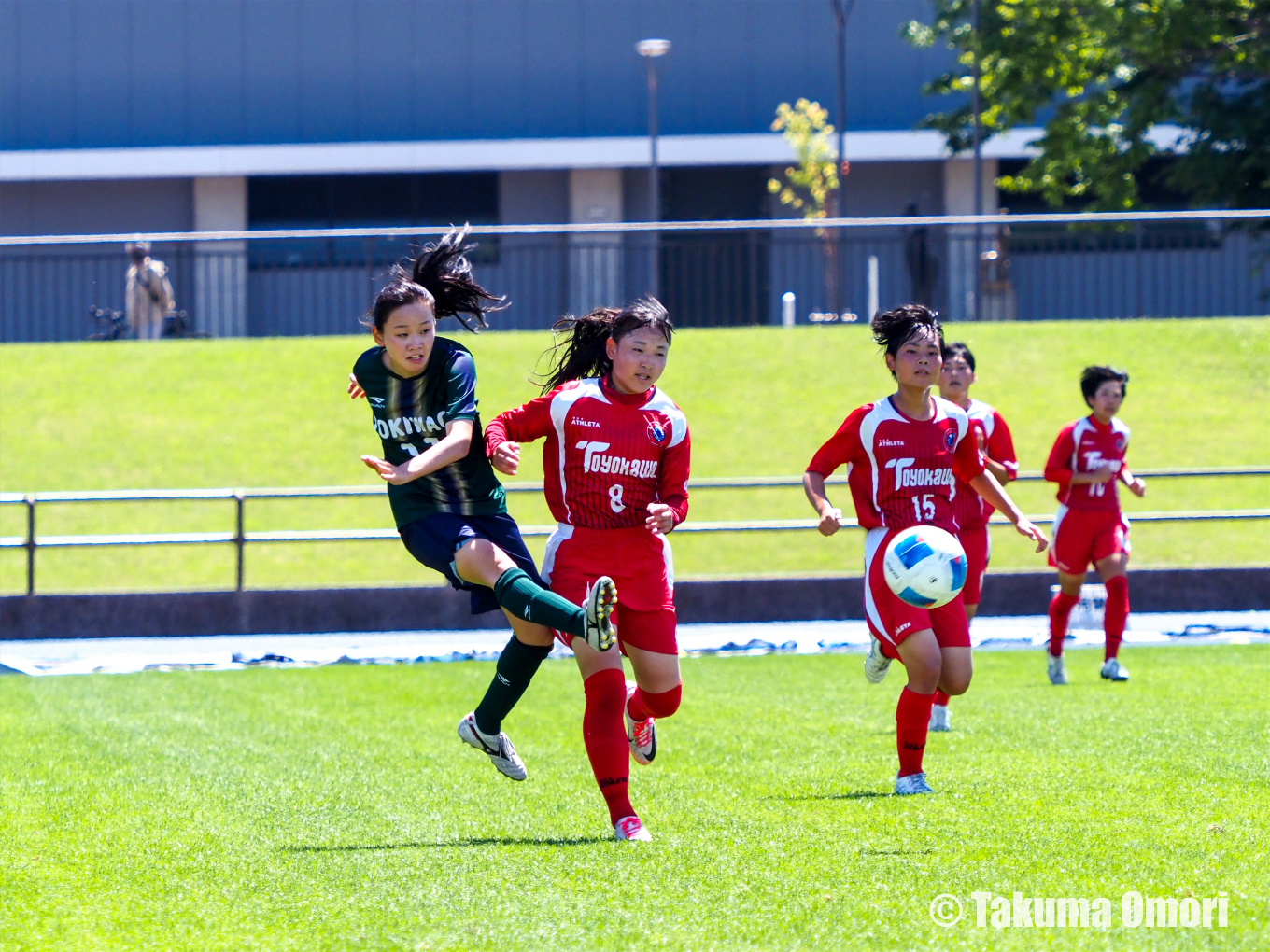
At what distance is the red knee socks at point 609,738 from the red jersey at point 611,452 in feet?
1.97

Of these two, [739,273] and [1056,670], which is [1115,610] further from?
[739,273]

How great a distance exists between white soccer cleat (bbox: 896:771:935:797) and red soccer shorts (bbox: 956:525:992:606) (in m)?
2.12

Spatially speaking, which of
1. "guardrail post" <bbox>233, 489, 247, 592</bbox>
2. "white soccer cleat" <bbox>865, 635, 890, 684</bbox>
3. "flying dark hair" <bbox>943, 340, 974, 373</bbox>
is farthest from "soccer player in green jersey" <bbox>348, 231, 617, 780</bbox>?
"guardrail post" <bbox>233, 489, 247, 592</bbox>

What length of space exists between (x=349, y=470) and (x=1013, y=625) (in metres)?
7.53

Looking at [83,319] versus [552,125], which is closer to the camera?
[83,319]

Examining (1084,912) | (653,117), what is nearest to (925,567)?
(1084,912)

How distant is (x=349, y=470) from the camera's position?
Answer: 17359mm

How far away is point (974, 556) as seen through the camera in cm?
852

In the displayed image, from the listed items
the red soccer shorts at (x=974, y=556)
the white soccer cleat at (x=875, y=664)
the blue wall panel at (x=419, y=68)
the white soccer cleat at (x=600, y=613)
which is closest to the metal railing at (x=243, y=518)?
the red soccer shorts at (x=974, y=556)

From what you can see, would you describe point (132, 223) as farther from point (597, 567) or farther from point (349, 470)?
point (597, 567)

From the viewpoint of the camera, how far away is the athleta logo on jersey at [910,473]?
21.8 feet

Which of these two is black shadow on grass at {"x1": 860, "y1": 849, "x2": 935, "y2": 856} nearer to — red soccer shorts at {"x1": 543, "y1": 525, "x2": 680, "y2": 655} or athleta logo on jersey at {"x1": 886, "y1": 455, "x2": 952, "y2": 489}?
red soccer shorts at {"x1": 543, "y1": 525, "x2": 680, "y2": 655}

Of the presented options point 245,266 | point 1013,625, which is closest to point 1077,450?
point 1013,625

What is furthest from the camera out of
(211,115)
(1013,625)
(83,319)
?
(211,115)
